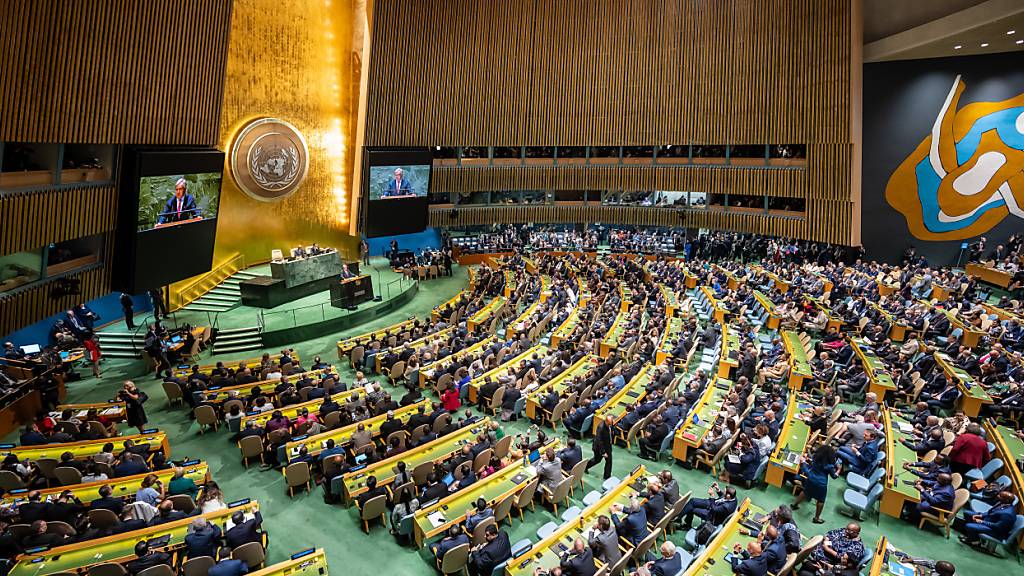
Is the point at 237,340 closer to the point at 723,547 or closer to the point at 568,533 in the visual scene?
the point at 568,533

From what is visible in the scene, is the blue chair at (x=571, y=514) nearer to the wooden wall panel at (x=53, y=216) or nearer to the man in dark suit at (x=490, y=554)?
the man in dark suit at (x=490, y=554)

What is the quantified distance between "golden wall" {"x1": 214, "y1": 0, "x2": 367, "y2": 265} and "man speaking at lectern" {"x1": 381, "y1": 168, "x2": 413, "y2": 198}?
318 centimetres

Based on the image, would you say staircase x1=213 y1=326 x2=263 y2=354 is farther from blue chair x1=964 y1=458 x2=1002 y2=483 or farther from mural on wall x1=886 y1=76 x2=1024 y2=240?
mural on wall x1=886 y1=76 x2=1024 y2=240

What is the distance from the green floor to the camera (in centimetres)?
788

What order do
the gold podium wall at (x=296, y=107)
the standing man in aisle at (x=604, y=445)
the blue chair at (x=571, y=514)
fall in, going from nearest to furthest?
the blue chair at (x=571, y=514)
the standing man in aisle at (x=604, y=445)
the gold podium wall at (x=296, y=107)

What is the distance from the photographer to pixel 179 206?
1458cm

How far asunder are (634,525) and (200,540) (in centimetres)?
541

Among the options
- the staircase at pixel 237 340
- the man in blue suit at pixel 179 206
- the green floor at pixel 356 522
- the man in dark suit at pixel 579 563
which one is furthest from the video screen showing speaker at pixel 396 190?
the man in dark suit at pixel 579 563

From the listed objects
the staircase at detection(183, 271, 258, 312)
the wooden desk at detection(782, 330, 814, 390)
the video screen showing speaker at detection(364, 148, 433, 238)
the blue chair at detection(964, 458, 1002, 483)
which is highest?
the video screen showing speaker at detection(364, 148, 433, 238)

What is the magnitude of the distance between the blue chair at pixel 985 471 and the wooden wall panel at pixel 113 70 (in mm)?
16727

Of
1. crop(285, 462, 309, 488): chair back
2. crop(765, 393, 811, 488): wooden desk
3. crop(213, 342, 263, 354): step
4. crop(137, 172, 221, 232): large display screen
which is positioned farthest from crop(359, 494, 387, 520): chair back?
crop(213, 342, 263, 354): step

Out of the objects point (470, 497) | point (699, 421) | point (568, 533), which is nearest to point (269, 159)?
point (470, 497)

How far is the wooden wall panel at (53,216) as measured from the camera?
34.5ft

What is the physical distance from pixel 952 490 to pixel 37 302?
54.7ft
